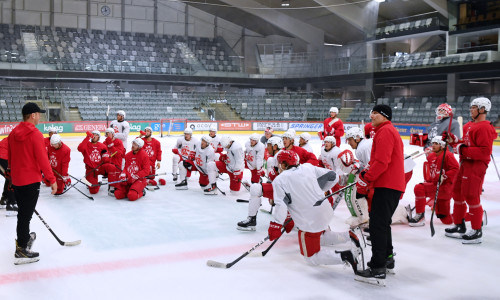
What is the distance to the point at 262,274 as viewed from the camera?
502 cm

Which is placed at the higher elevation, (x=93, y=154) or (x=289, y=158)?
(x=289, y=158)

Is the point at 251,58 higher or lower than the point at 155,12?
lower

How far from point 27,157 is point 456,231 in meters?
5.62

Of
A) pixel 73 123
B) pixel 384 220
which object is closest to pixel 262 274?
pixel 384 220

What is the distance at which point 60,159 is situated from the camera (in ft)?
30.7

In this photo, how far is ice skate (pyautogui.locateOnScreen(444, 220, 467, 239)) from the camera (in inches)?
258

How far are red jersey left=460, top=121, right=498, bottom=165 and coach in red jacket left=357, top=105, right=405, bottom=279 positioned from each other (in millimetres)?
1863

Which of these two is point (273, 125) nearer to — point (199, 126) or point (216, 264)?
point (199, 126)

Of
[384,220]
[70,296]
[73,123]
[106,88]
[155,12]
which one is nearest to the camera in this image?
[70,296]

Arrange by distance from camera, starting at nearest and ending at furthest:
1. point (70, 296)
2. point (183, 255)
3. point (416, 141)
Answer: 1. point (70, 296)
2. point (183, 255)
3. point (416, 141)

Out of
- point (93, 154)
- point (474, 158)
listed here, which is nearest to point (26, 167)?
point (93, 154)

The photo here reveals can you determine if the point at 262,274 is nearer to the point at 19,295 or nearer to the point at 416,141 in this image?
the point at 19,295

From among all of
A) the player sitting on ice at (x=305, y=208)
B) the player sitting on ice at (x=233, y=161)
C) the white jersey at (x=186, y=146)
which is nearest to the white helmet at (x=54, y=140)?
the white jersey at (x=186, y=146)

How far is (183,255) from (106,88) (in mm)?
28007
